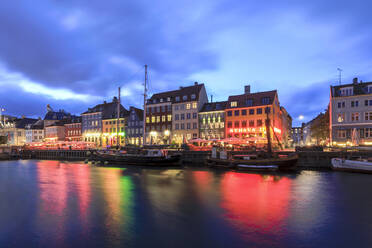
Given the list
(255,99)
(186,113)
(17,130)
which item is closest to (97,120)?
(186,113)

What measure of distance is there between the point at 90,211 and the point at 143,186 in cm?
960

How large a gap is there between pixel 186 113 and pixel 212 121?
29.4 feet

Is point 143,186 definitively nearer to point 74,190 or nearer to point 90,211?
point 74,190

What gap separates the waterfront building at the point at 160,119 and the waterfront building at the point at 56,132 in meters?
54.1

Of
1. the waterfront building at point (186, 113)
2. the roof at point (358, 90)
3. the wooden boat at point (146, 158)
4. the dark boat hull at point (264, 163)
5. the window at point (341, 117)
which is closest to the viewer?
the dark boat hull at point (264, 163)

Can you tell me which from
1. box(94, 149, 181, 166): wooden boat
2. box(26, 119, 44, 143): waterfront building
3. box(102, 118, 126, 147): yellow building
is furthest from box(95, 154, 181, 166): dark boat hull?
box(26, 119, 44, 143): waterfront building

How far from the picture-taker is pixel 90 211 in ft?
55.7

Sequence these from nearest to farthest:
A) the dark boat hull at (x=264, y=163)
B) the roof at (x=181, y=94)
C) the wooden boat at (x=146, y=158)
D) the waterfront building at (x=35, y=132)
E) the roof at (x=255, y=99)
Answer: the dark boat hull at (x=264, y=163) → the wooden boat at (x=146, y=158) → the roof at (x=255, y=99) → the roof at (x=181, y=94) → the waterfront building at (x=35, y=132)

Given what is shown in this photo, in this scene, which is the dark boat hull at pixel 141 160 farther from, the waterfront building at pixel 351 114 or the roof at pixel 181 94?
the waterfront building at pixel 351 114

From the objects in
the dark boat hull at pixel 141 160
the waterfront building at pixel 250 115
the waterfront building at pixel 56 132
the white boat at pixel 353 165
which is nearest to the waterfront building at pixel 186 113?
the waterfront building at pixel 250 115

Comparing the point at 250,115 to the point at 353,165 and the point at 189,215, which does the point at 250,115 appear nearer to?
the point at 353,165

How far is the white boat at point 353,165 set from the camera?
3262 centimetres

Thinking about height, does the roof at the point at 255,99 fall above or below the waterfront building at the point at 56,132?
above

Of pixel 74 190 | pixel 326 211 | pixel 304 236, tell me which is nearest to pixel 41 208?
pixel 74 190
